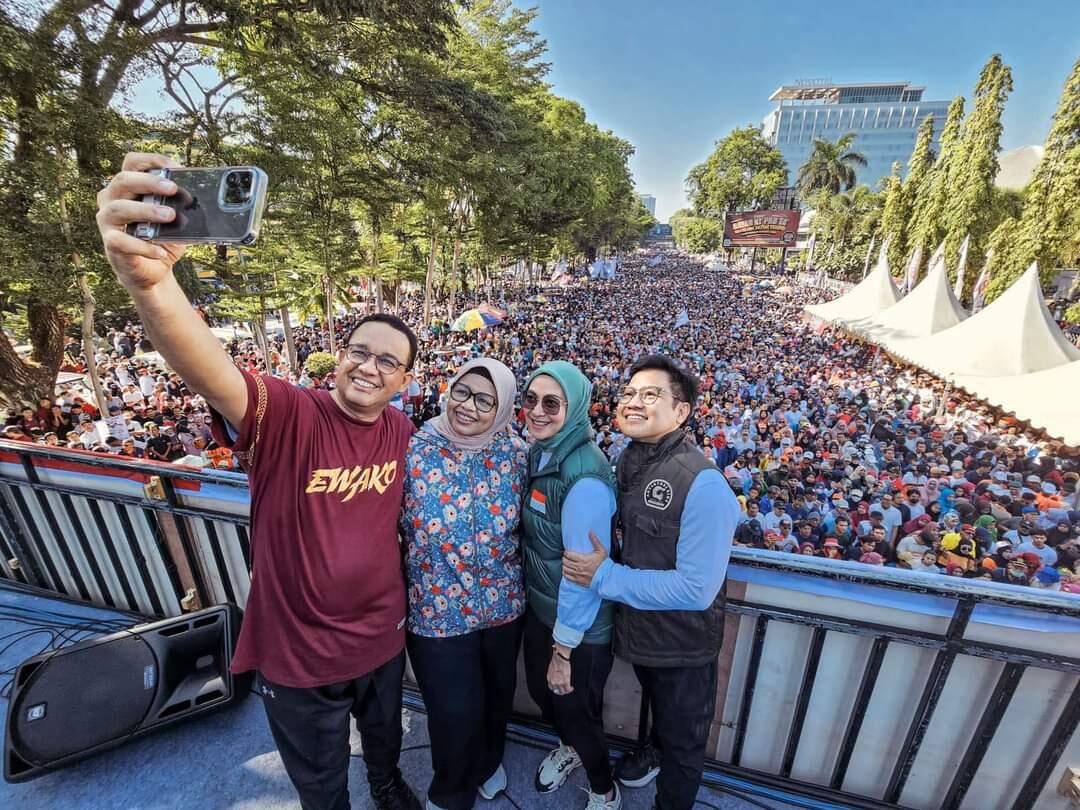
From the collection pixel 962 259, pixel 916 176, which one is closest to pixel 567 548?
pixel 962 259

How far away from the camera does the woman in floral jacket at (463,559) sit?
1.78 meters

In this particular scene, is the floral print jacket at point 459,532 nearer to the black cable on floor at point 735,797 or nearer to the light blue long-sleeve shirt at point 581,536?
the light blue long-sleeve shirt at point 581,536

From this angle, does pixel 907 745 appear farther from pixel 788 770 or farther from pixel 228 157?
pixel 228 157

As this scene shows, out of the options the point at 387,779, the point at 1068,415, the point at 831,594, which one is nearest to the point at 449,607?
the point at 387,779

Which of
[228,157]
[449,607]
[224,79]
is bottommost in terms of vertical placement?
[449,607]

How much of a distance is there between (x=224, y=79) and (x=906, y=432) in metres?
16.3

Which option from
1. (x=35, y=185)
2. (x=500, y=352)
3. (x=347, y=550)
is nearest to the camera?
(x=347, y=550)

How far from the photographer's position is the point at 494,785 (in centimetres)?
211

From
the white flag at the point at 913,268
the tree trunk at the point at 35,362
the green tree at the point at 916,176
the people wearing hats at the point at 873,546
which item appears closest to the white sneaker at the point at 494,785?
the people wearing hats at the point at 873,546

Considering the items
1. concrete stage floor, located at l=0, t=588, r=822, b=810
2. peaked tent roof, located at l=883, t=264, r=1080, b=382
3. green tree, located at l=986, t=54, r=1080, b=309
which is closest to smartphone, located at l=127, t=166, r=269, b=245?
concrete stage floor, located at l=0, t=588, r=822, b=810

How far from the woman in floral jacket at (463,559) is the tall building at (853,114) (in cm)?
15494

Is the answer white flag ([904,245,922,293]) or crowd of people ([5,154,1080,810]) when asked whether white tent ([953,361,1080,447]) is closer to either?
crowd of people ([5,154,1080,810])

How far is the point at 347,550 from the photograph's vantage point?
161cm

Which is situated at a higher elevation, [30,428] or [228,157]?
[228,157]
